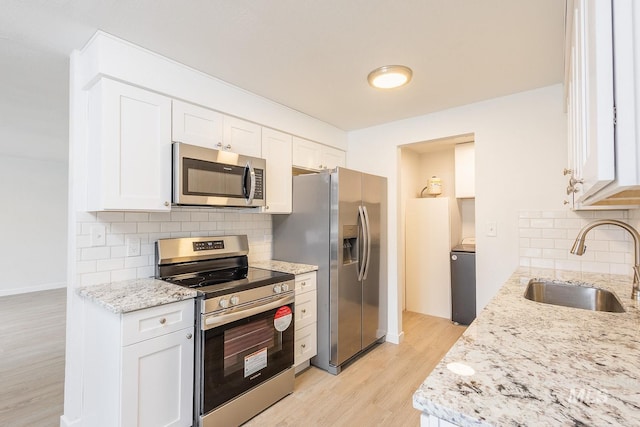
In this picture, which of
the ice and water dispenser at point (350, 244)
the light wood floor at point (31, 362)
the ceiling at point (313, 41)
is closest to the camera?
the ceiling at point (313, 41)

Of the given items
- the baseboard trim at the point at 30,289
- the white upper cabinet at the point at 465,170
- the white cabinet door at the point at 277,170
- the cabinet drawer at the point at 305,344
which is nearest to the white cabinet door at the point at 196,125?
the white cabinet door at the point at 277,170

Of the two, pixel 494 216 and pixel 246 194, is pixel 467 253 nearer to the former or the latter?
pixel 494 216

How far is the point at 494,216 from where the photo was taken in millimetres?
2615

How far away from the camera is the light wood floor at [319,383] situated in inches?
79.8

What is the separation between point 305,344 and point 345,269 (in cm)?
69

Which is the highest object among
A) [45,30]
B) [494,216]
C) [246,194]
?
[45,30]

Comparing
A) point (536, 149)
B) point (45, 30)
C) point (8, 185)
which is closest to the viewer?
point (45, 30)

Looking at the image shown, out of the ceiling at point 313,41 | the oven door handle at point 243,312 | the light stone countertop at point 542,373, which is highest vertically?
the ceiling at point 313,41

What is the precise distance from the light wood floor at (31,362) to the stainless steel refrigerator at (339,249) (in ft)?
6.38

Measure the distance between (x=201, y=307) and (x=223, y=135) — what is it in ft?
4.03

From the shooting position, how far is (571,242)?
88.4 inches

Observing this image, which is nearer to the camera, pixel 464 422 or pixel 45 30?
pixel 464 422

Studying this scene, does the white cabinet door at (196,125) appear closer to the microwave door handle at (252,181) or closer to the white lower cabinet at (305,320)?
the microwave door handle at (252,181)


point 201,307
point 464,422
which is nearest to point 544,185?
point 464,422
